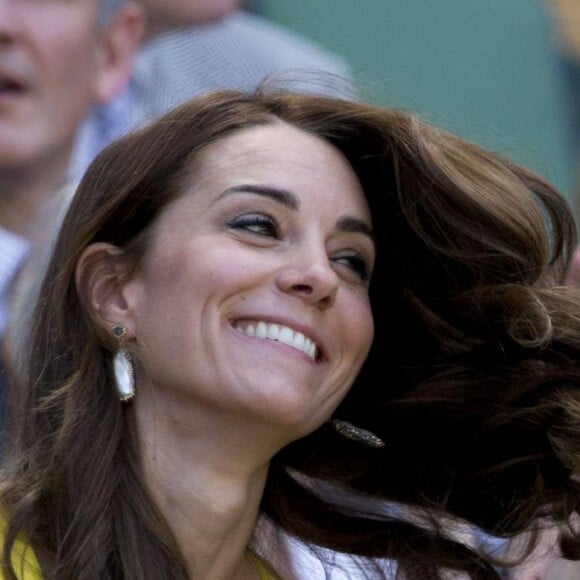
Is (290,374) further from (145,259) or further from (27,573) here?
(27,573)

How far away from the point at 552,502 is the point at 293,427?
0.78 meters

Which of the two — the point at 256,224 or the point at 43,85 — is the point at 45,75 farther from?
the point at 256,224

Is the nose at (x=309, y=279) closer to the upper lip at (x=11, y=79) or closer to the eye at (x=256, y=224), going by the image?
the eye at (x=256, y=224)

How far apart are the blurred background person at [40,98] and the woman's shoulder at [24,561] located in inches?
35.0

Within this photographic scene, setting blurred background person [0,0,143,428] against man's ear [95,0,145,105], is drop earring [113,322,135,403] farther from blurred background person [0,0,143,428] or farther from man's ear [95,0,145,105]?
man's ear [95,0,145,105]

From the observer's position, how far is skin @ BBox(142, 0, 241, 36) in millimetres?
4027

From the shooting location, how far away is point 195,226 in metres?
3.04

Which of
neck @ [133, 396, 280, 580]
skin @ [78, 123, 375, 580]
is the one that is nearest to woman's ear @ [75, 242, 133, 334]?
skin @ [78, 123, 375, 580]

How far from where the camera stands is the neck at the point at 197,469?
2998 millimetres

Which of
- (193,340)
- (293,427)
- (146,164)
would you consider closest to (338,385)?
(293,427)

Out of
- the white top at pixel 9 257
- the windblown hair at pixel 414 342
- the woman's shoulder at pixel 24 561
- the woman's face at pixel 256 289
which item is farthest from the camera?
the white top at pixel 9 257

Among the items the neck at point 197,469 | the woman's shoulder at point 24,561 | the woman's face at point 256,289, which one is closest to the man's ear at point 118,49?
the woman's face at point 256,289

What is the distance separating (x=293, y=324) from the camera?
2977mm

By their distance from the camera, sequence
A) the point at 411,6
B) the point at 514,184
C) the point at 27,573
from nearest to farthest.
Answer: the point at 27,573
the point at 514,184
the point at 411,6
